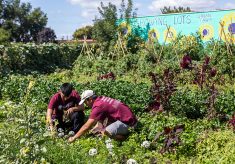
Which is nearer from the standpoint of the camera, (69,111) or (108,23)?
(69,111)

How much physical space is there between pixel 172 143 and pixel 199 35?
1180 cm

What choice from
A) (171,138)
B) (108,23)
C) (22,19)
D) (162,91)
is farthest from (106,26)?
(22,19)

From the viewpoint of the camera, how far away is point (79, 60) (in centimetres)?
1850

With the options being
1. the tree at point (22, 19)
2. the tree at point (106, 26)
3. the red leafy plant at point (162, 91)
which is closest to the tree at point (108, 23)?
the tree at point (106, 26)

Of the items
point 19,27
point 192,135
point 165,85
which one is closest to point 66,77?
point 165,85

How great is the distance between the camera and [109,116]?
6.81m

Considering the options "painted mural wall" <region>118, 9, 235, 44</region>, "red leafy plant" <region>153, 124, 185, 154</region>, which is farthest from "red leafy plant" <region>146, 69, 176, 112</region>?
"painted mural wall" <region>118, 9, 235, 44</region>

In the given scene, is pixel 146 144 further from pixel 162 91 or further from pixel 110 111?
pixel 162 91

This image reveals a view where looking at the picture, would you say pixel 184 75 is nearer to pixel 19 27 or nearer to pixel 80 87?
pixel 80 87

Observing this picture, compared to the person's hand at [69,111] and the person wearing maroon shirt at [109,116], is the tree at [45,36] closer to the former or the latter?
the person's hand at [69,111]

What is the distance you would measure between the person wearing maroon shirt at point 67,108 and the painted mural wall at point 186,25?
9.11 meters

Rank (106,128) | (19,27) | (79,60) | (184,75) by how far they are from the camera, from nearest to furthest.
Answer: (106,128) → (184,75) → (79,60) → (19,27)

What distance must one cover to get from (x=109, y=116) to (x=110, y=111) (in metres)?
0.10

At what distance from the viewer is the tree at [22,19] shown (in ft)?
154
